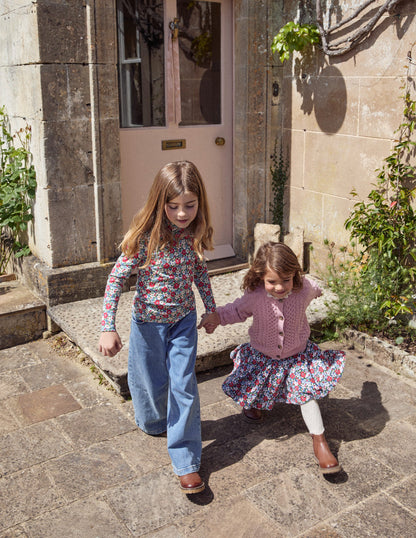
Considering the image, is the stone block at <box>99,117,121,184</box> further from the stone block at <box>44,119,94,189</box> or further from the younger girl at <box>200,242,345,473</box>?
the younger girl at <box>200,242,345,473</box>

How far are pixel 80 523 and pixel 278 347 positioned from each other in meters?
1.42

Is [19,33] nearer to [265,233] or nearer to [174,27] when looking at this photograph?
[174,27]

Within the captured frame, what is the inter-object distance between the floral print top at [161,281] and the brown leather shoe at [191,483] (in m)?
0.81

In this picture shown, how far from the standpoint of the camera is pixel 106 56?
5035mm

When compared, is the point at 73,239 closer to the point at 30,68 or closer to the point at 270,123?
the point at 30,68

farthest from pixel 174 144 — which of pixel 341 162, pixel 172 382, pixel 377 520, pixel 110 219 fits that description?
pixel 377 520

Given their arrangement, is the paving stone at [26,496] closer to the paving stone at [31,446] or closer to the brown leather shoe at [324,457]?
the paving stone at [31,446]

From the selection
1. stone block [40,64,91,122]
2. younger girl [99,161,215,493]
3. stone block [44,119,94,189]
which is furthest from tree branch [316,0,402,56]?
younger girl [99,161,215,493]

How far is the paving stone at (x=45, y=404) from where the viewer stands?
398 centimetres

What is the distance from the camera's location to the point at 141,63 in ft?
18.0

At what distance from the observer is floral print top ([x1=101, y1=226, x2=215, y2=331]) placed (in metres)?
3.22

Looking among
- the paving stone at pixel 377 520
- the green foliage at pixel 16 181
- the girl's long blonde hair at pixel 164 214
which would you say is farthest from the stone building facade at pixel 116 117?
the paving stone at pixel 377 520

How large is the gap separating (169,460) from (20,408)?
122 centimetres

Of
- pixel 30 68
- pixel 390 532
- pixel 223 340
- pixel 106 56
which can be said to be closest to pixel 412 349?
pixel 223 340
